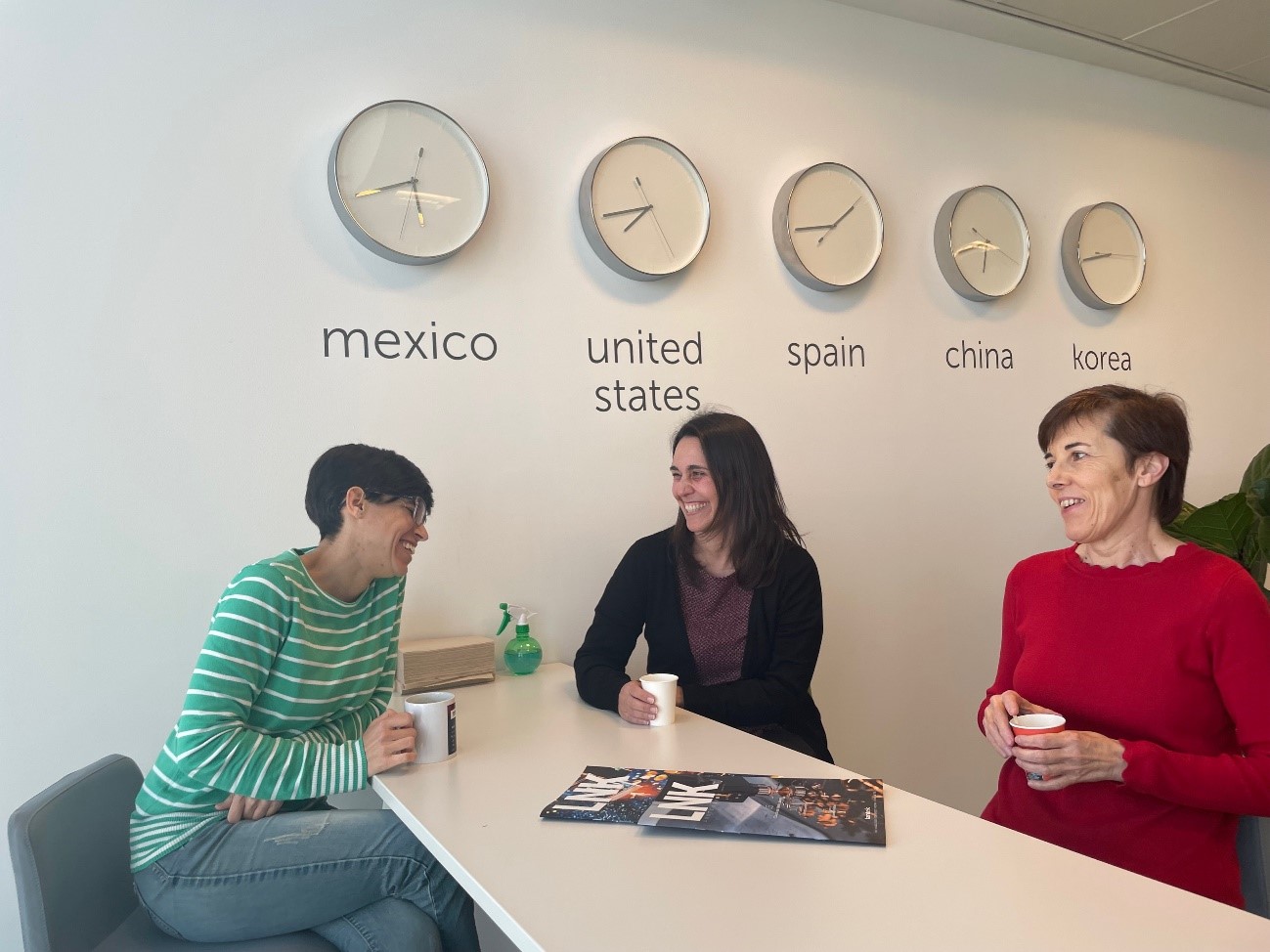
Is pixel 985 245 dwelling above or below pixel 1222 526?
above

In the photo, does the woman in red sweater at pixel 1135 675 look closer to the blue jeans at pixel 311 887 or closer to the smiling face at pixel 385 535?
the blue jeans at pixel 311 887

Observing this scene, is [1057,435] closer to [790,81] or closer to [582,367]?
[582,367]

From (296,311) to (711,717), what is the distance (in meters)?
1.38

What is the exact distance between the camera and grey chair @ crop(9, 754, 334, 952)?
4.51ft

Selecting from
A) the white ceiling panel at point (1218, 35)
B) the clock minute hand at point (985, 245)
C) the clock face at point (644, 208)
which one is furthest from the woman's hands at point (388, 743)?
the white ceiling panel at point (1218, 35)

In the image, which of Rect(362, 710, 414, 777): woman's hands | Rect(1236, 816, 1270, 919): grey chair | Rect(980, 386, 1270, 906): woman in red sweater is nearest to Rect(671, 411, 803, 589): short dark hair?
Rect(980, 386, 1270, 906): woman in red sweater

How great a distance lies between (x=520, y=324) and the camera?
2.55 metres

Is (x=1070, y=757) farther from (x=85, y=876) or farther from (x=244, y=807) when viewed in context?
(x=85, y=876)

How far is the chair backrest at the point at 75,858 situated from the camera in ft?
4.51

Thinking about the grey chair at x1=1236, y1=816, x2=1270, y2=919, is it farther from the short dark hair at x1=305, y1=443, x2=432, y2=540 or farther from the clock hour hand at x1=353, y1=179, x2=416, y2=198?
the clock hour hand at x1=353, y1=179, x2=416, y2=198

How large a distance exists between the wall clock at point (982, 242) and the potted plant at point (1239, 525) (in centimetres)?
101

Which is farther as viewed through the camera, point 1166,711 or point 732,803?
point 1166,711

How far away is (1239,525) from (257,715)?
9.04ft

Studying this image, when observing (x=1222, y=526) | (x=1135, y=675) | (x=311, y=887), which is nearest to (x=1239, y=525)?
(x=1222, y=526)
